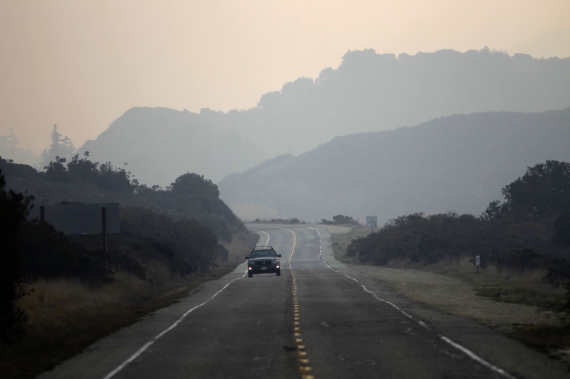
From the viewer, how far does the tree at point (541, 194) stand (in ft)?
209

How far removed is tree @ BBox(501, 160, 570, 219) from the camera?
209 ft

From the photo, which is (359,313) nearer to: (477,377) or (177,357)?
(177,357)

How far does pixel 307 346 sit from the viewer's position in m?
13.3

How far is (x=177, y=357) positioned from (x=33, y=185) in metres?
70.8

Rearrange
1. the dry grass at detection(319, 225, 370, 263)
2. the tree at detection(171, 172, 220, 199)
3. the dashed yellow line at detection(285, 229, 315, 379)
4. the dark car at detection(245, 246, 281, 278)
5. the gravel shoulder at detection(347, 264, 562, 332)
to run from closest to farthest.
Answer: the dashed yellow line at detection(285, 229, 315, 379), the gravel shoulder at detection(347, 264, 562, 332), the dark car at detection(245, 246, 281, 278), the dry grass at detection(319, 225, 370, 263), the tree at detection(171, 172, 220, 199)

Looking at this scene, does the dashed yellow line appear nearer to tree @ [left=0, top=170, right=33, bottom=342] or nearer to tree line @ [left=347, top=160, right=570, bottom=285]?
tree @ [left=0, top=170, right=33, bottom=342]

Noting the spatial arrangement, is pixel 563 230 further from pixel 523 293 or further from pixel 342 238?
pixel 342 238

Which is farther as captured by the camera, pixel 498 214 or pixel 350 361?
pixel 498 214

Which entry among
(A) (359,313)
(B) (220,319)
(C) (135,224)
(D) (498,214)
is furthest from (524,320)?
(D) (498,214)

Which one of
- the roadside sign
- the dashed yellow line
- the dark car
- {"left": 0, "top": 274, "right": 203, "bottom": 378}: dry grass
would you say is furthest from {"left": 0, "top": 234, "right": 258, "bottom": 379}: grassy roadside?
the dark car

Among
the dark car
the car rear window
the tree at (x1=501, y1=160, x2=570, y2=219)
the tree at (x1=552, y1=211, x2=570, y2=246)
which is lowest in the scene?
the dark car

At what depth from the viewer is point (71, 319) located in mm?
19688

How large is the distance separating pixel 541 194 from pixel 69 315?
5396 cm

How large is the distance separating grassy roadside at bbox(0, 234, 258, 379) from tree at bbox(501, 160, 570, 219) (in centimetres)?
4167
